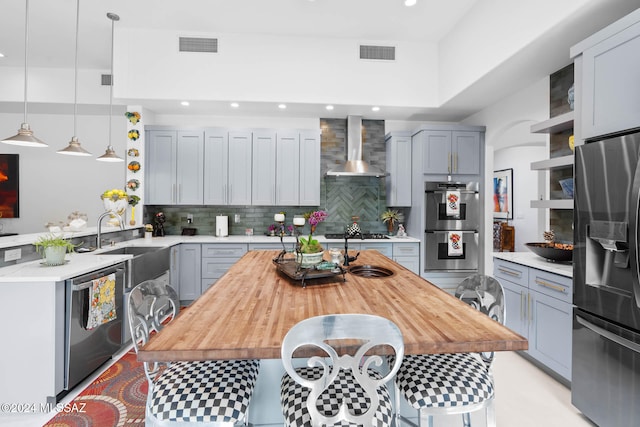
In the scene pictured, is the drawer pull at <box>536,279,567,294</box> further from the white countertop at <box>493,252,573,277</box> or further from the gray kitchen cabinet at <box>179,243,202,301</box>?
the gray kitchen cabinet at <box>179,243,202,301</box>

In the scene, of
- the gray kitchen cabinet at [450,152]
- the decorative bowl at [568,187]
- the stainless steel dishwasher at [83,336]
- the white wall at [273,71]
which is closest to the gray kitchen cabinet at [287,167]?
the white wall at [273,71]

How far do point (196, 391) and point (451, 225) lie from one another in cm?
386

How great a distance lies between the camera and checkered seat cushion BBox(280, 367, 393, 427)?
111cm

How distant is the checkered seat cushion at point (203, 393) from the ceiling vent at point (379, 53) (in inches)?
158

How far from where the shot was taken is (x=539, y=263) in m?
2.65

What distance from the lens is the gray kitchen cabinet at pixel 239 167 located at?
450 centimetres

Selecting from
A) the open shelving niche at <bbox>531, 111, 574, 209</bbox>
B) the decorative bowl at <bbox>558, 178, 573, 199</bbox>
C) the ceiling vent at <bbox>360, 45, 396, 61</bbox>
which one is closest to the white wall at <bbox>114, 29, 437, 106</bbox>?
the ceiling vent at <bbox>360, 45, 396, 61</bbox>

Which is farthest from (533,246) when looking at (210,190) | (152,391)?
(210,190)

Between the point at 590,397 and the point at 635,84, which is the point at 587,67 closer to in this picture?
the point at 635,84

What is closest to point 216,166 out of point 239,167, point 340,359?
point 239,167

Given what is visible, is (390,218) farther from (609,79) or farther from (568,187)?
(609,79)

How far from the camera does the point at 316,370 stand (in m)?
1.45

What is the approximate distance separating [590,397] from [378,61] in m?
3.97

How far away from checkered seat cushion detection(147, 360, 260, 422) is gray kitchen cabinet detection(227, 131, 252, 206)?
3.32 meters
